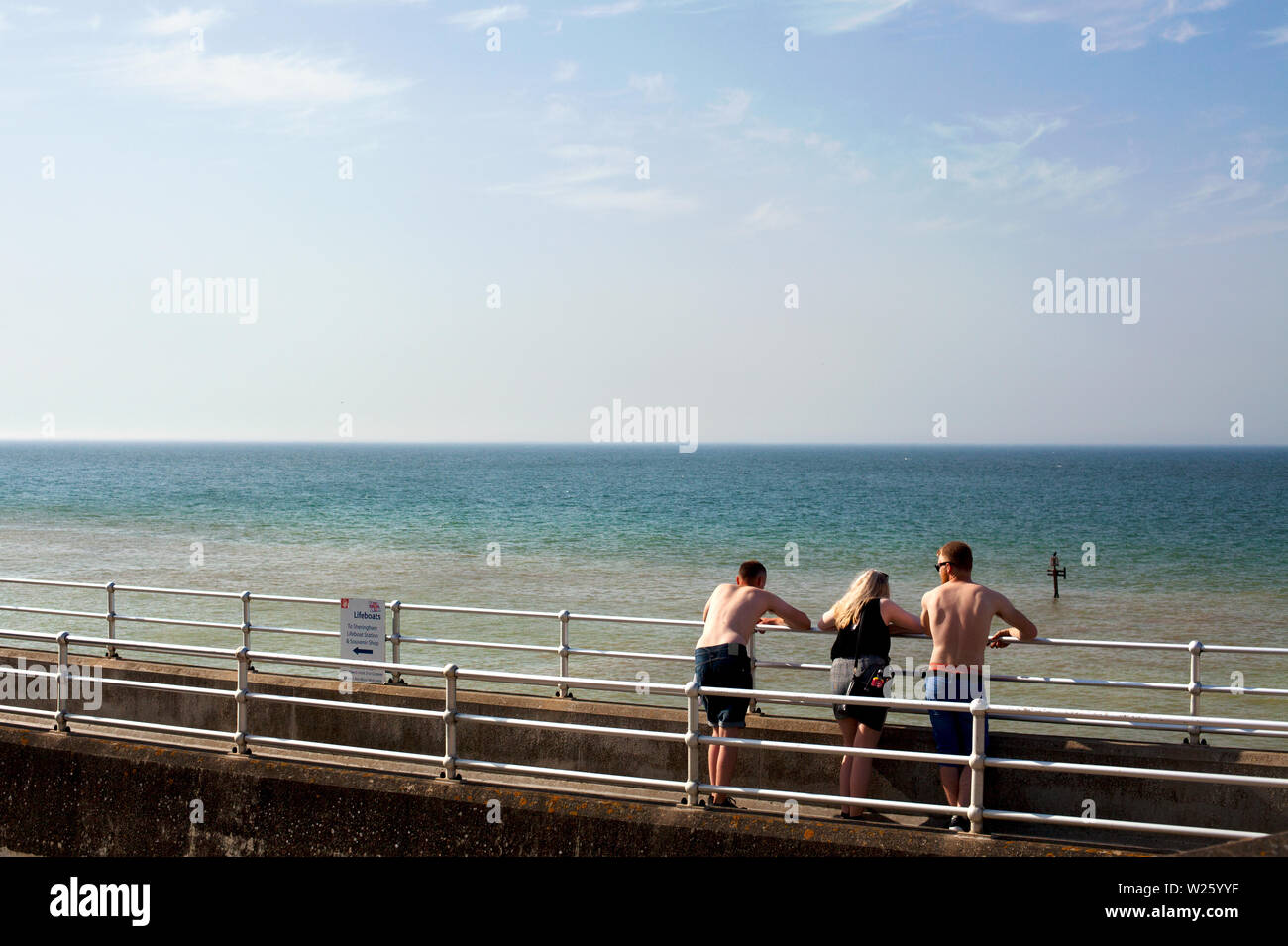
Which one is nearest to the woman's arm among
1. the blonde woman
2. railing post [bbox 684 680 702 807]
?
the blonde woman

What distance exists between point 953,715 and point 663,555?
151 ft

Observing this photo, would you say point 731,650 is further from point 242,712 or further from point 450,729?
point 242,712

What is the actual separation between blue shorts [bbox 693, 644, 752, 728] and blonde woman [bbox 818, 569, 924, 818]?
55 centimetres

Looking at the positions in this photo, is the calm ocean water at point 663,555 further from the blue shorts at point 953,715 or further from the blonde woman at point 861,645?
the blue shorts at point 953,715

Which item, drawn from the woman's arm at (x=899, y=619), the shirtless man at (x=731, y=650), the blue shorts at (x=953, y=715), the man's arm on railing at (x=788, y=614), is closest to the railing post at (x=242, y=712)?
the shirtless man at (x=731, y=650)

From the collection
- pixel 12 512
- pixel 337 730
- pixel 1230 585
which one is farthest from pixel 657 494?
pixel 337 730

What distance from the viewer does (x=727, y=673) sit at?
21.8 feet

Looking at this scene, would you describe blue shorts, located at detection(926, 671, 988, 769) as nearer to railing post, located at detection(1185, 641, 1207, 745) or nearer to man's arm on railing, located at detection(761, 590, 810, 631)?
man's arm on railing, located at detection(761, 590, 810, 631)

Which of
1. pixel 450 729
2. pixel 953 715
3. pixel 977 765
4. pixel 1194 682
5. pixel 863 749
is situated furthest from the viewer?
pixel 1194 682

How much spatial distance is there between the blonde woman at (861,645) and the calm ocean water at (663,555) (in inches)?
615

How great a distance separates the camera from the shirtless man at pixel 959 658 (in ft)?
20.3

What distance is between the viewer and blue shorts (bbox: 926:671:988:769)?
6.18m

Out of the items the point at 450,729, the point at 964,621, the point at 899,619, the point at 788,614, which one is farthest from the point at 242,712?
the point at 964,621
